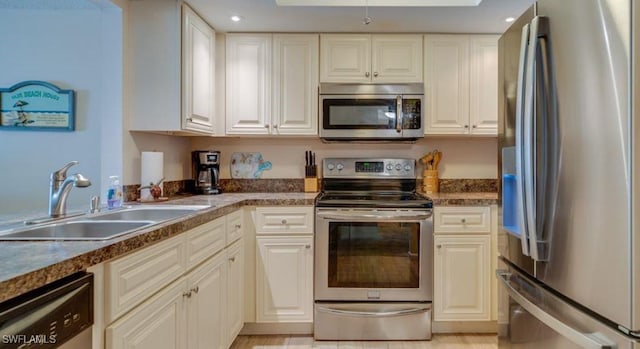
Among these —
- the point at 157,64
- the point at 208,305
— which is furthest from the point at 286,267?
the point at 157,64

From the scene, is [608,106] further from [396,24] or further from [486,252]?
[396,24]

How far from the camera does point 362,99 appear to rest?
2.57m

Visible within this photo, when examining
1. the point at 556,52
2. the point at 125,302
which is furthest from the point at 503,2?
the point at 125,302

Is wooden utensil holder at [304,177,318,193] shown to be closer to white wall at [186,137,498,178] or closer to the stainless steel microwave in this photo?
white wall at [186,137,498,178]

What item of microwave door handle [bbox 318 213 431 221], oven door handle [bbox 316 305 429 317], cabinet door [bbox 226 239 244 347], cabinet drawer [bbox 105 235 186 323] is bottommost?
oven door handle [bbox 316 305 429 317]

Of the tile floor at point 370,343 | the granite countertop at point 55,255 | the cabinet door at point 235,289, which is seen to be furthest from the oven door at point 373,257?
the granite countertop at point 55,255

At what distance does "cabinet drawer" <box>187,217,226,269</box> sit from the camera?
1.56 metres

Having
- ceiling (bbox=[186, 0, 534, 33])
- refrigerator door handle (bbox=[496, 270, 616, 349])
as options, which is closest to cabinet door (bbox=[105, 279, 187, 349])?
refrigerator door handle (bbox=[496, 270, 616, 349])

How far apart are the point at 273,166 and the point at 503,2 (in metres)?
1.94

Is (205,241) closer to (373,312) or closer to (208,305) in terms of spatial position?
(208,305)

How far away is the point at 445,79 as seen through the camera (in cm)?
263

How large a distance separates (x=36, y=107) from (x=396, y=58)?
2445 millimetres

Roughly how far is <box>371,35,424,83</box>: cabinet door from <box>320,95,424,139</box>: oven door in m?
0.17

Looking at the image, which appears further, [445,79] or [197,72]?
[445,79]
